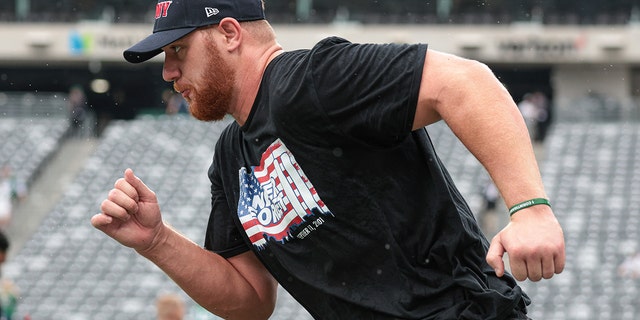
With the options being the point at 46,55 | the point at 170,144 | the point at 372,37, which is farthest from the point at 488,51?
the point at 46,55

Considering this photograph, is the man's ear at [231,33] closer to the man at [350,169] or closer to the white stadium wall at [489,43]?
the man at [350,169]

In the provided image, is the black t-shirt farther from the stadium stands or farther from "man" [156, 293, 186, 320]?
the stadium stands

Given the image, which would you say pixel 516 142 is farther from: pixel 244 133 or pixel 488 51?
pixel 488 51

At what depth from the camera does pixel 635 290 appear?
49.9 ft

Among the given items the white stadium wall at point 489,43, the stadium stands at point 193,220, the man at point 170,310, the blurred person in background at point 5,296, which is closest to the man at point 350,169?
the man at point 170,310

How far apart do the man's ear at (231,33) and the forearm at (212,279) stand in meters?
0.62

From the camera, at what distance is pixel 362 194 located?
2.98m

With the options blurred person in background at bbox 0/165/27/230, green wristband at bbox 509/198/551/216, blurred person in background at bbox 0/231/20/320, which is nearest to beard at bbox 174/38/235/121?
green wristband at bbox 509/198/551/216

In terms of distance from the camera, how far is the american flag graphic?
9.93 feet

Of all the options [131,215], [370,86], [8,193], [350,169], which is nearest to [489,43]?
[8,193]

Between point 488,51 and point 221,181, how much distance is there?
24030 millimetres

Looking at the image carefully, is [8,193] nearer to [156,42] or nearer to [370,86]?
[156,42]

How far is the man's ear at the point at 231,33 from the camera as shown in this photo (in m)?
3.10

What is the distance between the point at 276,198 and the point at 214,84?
0.34 m
